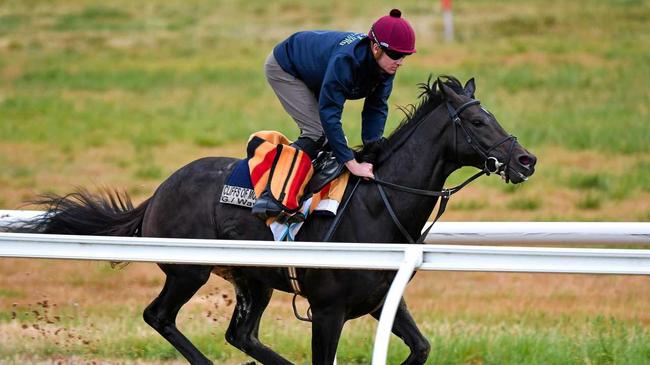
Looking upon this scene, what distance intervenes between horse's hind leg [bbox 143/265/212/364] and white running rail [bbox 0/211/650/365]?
1231 millimetres

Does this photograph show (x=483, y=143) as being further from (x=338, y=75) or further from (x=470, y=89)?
(x=338, y=75)

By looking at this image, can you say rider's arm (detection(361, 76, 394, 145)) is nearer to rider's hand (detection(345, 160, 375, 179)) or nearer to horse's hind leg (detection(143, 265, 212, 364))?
rider's hand (detection(345, 160, 375, 179))

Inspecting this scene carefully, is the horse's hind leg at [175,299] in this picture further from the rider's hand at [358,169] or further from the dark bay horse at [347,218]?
the rider's hand at [358,169]

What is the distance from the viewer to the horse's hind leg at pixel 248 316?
20.4ft

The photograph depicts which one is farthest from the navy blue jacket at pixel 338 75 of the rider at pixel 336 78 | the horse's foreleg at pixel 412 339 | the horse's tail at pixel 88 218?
the horse's tail at pixel 88 218

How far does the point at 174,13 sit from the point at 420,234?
2311 centimetres

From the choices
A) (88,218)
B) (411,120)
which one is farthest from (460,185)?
(88,218)

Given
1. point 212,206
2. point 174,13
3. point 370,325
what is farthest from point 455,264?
point 174,13

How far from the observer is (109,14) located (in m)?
27.8

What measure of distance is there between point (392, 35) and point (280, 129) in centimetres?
1103

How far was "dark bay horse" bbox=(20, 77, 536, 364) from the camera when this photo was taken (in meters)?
5.61

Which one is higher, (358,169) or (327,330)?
(358,169)

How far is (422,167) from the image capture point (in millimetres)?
5773

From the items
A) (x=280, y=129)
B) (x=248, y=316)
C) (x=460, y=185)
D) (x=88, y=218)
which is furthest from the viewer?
(x=280, y=129)
